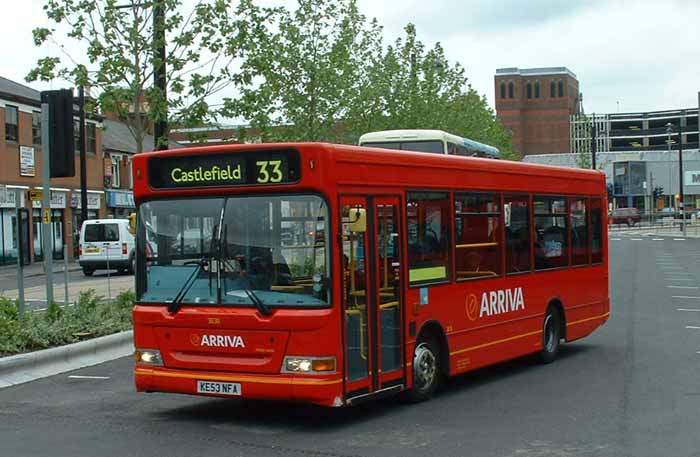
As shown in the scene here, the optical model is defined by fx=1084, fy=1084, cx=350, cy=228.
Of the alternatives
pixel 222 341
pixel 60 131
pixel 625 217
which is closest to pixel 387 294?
pixel 222 341

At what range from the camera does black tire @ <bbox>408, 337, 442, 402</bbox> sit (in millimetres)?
10659

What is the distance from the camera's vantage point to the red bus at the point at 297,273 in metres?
9.30

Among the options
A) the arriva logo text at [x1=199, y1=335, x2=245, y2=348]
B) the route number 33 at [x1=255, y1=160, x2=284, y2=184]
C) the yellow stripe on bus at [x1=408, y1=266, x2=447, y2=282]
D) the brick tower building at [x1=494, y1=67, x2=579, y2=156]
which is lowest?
the arriva logo text at [x1=199, y1=335, x2=245, y2=348]

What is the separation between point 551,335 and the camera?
46.6 ft

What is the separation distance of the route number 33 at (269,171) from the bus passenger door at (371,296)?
61 centimetres

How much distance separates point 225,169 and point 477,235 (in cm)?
347

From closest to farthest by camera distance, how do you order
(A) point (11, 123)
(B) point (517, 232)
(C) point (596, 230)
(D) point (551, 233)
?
(B) point (517, 232)
(D) point (551, 233)
(C) point (596, 230)
(A) point (11, 123)

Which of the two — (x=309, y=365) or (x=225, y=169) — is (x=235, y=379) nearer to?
(x=309, y=365)

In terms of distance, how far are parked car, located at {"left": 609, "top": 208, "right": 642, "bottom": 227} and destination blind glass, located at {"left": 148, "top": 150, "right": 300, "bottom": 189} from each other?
9104 cm

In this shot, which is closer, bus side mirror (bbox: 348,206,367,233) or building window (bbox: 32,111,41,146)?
bus side mirror (bbox: 348,206,367,233)

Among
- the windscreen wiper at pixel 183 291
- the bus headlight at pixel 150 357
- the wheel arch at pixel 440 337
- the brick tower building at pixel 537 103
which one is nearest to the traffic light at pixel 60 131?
the bus headlight at pixel 150 357

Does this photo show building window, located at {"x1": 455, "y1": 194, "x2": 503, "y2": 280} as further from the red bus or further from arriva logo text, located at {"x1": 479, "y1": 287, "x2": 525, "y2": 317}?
arriva logo text, located at {"x1": 479, "y1": 287, "x2": 525, "y2": 317}

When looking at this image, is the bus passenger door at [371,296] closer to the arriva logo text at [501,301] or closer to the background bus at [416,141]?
the arriva logo text at [501,301]

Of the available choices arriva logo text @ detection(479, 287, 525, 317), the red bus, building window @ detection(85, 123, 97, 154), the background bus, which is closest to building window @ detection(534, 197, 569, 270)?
arriva logo text @ detection(479, 287, 525, 317)
